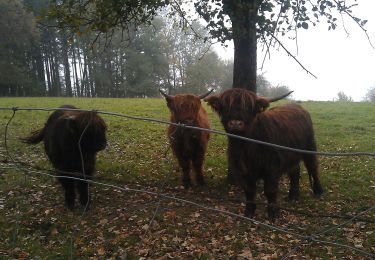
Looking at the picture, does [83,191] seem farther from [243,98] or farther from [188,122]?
[243,98]

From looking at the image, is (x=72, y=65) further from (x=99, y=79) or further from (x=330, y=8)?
(x=330, y=8)

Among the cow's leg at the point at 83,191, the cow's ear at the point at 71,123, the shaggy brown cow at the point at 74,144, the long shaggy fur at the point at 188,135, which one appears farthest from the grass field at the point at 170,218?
the cow's ear at the point at 71,123

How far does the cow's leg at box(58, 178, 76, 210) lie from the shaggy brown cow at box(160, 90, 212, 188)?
1705 millimetres

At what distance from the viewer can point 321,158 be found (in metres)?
9.02

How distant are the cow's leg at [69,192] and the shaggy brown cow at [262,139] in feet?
8.11

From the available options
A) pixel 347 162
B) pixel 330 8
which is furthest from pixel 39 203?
pixel 347 162

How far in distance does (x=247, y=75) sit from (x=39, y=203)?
4.09m

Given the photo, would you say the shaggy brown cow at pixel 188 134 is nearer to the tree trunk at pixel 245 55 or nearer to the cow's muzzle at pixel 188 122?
the cow's muzzle at pixel 188 122

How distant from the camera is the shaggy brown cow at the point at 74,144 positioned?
5875mm

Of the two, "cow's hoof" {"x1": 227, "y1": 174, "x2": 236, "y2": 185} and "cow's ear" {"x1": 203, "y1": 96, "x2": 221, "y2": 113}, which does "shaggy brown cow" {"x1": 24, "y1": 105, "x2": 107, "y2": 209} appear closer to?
"cow's ear" {"x1": 203, "y1": 96, "x2": 221, "y2": 113}

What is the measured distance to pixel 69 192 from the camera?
6.40 meters

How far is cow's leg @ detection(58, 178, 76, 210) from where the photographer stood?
6.36 metres

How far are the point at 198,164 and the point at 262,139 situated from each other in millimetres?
1886

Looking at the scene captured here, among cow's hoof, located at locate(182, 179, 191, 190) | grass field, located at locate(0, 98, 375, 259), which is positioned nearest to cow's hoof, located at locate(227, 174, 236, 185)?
grass field, located at locate(0, 98, 375, 259)
